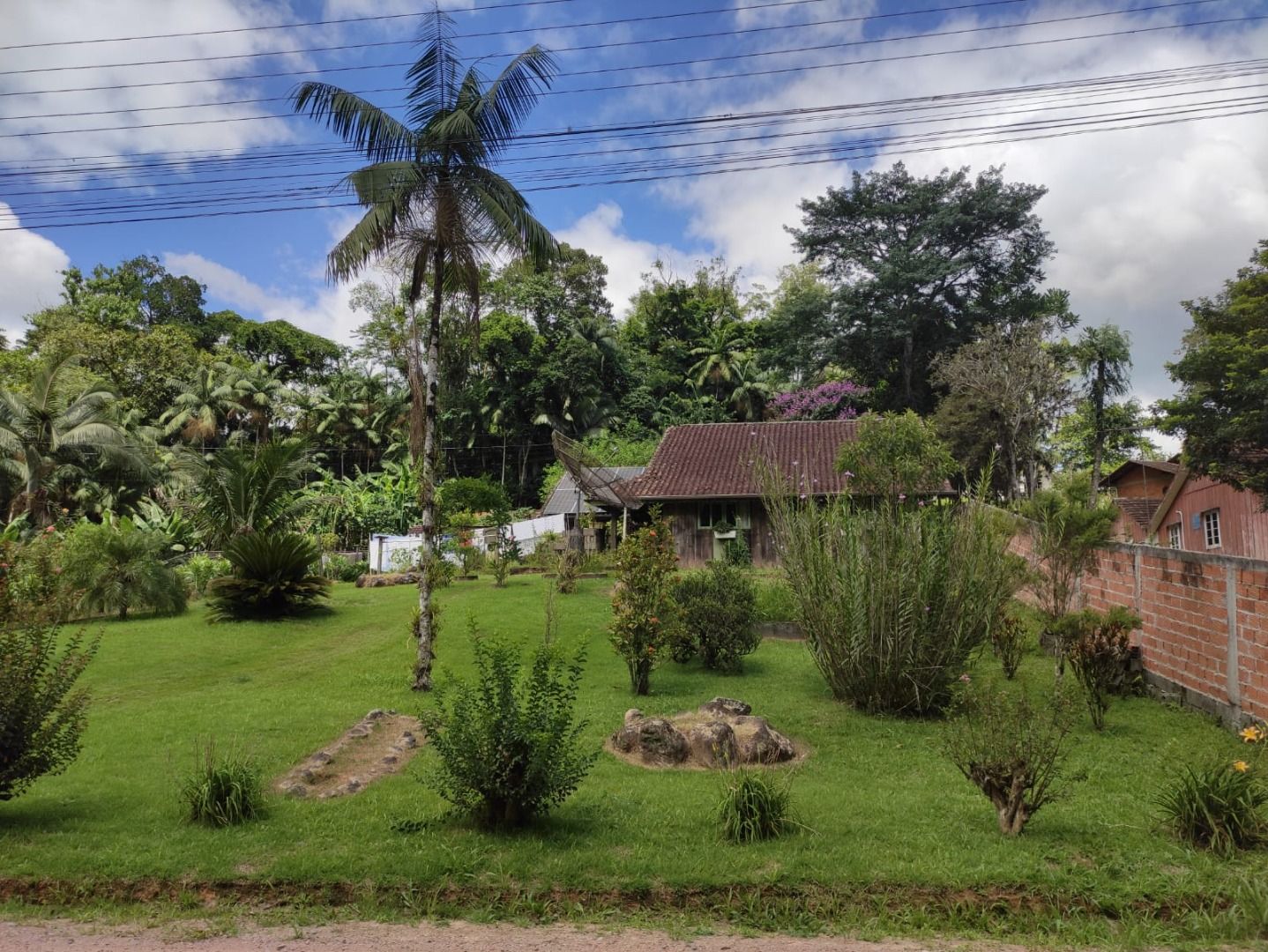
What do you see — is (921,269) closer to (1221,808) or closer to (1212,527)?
(1212,527)

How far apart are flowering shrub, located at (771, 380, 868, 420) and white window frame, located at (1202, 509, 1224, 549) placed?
15051 millimetres

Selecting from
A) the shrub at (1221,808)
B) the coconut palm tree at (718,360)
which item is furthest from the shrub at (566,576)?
the coconut palm tree at (718,360)

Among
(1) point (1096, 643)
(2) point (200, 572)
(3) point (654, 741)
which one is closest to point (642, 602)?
(3) point (654, 741)

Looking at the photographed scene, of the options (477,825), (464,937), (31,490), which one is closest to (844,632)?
(477,825)

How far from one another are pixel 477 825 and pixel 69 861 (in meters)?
2.43

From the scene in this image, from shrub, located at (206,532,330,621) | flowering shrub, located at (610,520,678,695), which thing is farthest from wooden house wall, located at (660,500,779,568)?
flowering shrub, located at (610,520,678,695)

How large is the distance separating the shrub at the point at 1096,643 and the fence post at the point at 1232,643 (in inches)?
42.9

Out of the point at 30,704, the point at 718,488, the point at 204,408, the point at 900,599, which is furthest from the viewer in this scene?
the point at 204,408

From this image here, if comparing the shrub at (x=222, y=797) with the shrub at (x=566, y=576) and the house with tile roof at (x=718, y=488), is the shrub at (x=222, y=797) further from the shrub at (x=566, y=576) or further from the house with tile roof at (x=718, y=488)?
the house with tile roof at (x=718, y=488)

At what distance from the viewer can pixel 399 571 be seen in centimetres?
2223

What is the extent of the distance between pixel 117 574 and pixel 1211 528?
2829 cm

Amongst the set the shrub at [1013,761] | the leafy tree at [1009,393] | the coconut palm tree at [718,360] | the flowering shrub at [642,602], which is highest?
the coconut palm tree at [718,360]

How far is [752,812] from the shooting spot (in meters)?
5.26

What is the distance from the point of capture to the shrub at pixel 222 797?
5.58 metres
